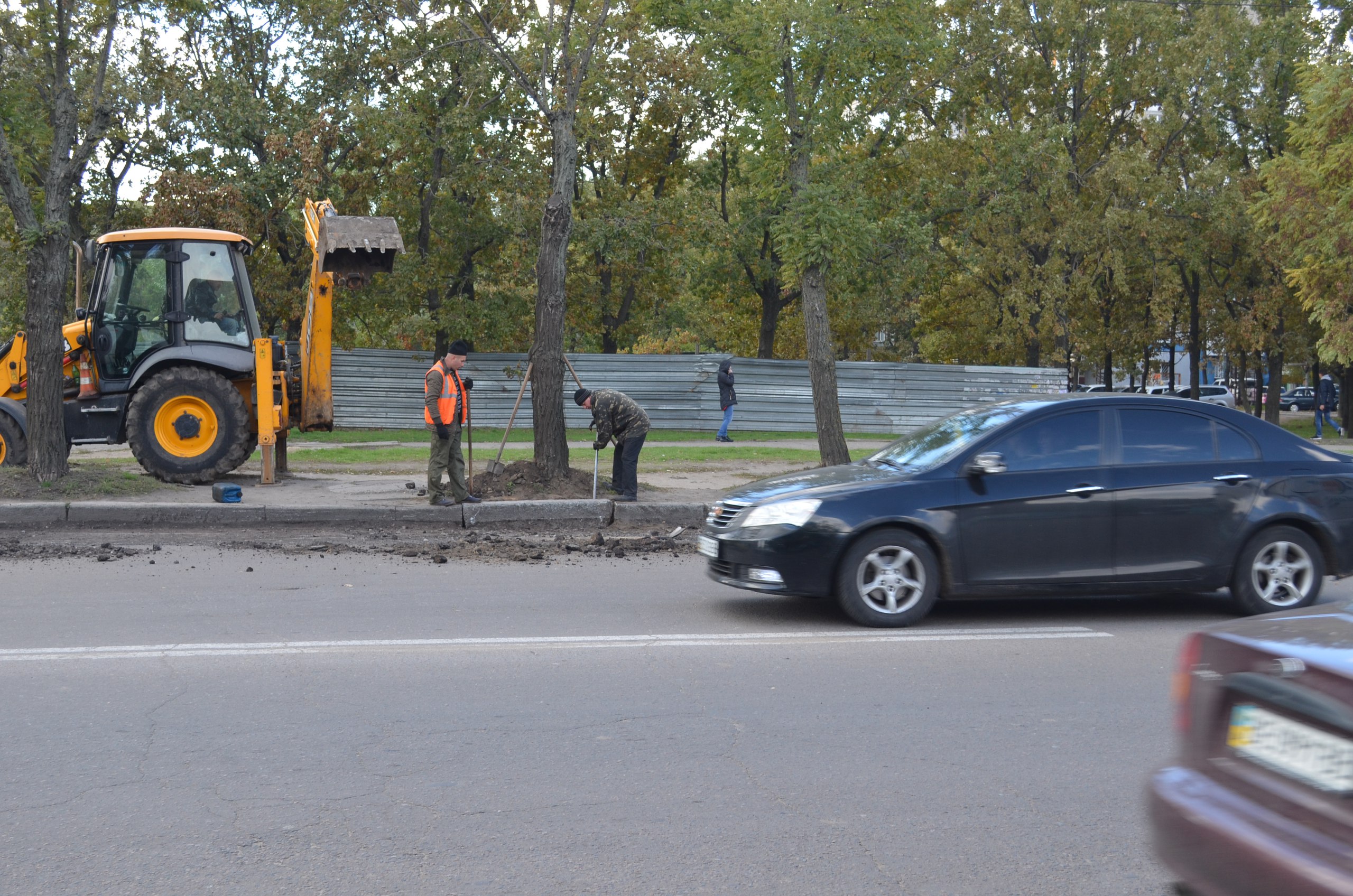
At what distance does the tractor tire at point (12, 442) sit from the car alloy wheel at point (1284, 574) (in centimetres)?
1296

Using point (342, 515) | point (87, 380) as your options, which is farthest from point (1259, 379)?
point (87, 380)

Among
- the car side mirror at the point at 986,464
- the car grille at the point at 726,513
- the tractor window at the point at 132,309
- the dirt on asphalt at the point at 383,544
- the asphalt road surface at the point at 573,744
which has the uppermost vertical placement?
the tractor window at the point at 132,309

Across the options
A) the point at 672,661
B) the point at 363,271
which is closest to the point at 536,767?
the point at 672,661

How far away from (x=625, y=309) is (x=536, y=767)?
2804cm

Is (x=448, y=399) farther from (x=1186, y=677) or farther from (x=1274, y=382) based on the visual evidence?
(x=1274, y=382)

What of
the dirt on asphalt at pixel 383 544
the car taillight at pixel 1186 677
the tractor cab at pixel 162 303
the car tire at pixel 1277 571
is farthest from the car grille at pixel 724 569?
the tractor cab at pixel 162 303

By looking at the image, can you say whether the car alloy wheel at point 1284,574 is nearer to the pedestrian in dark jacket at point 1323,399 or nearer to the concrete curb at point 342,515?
the concrete curb at point 342,515

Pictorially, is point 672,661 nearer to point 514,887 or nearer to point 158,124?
point 514,887

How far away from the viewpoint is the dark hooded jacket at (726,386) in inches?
1006

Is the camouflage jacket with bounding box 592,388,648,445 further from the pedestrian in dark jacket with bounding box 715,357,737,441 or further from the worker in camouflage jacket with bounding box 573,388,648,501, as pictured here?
the pedestrian in dark jacket with bounding box 715,357,737,441

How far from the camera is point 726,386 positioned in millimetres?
25531

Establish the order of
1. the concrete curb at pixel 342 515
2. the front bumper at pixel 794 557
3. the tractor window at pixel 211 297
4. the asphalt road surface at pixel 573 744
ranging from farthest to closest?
the tractor window at pixel 211 297 → the concrete curb at pixel 342 515 → the front bumper at pixel 794 557 → the asphalt road surface at pixel 573 744

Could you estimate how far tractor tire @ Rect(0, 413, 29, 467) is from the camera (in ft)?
45.8

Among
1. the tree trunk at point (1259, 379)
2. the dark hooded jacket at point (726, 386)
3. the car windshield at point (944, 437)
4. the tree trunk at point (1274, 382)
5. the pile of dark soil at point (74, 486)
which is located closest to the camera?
the car windshield at point (944, 437)
